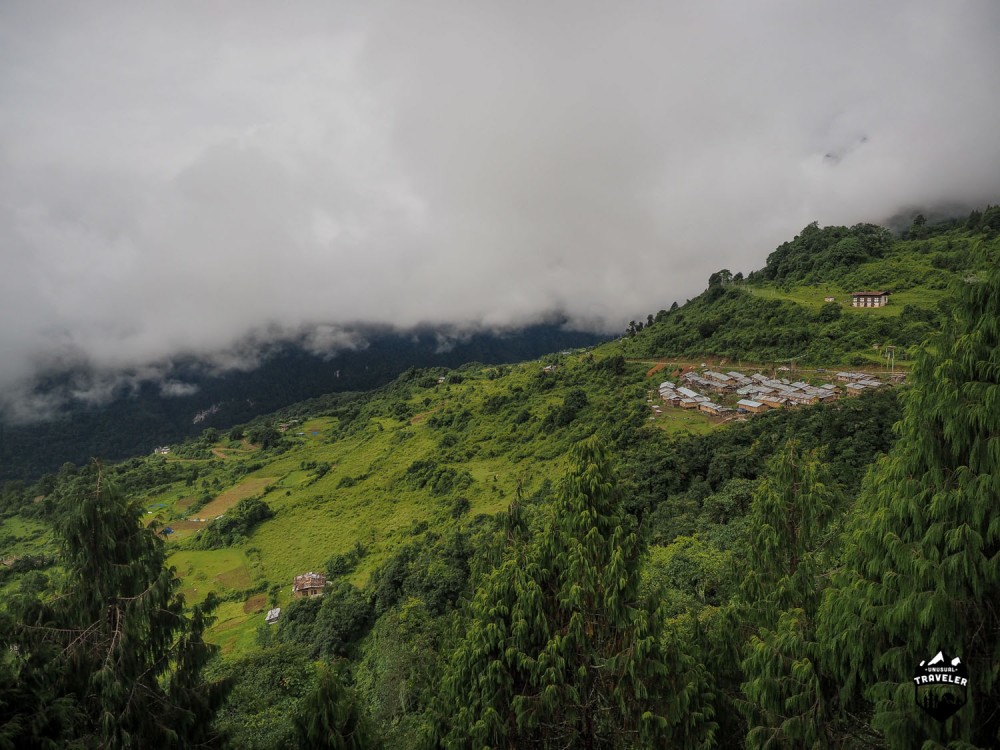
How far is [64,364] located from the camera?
536ft

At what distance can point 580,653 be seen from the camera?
827 centimetres

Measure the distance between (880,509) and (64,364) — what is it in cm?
22738

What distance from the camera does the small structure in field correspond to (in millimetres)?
42500

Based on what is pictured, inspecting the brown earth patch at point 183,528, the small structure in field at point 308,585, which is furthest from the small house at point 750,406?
the brown earth patch at point 183,528

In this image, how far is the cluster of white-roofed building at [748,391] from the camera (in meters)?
44.7

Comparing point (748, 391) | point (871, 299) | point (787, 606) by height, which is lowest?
point (787, 606)

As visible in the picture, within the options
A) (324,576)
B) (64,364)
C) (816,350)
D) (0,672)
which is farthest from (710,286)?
(64,364)

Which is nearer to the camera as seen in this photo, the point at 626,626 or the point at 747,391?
the point at 626,626

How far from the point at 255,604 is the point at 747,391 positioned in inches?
2230

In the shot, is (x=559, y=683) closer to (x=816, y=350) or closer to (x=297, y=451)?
(x=816, y=350)

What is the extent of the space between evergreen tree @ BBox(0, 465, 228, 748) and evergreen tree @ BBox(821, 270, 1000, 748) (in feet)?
34.5

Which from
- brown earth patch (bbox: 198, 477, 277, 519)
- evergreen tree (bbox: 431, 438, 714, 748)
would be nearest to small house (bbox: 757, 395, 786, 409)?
evergreen tree (bbox: 431, 438, 714, 748)

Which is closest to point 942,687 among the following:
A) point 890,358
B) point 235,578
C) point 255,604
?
point 255,604

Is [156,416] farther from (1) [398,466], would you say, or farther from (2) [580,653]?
(2) [580,653]
